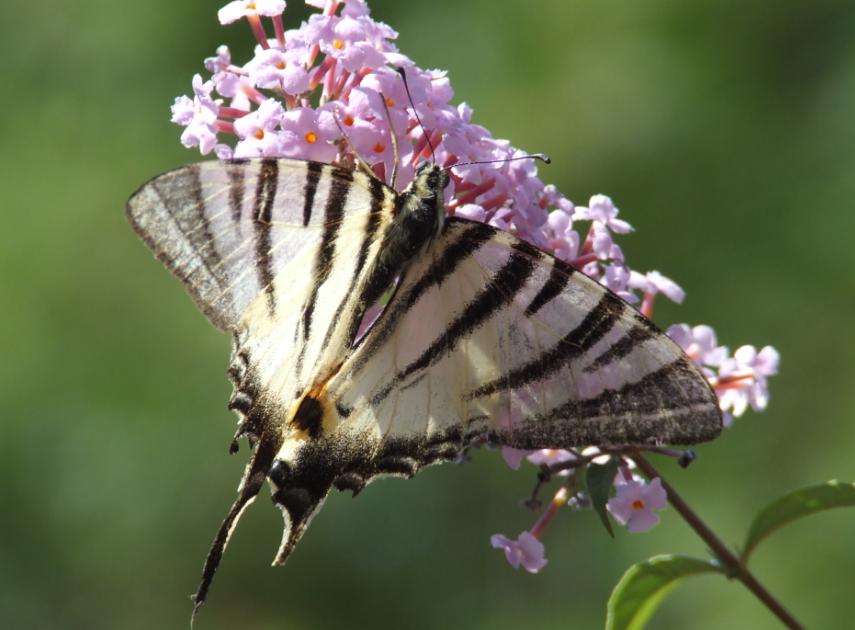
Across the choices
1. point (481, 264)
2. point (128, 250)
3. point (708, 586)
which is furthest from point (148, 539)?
point (481, 264)

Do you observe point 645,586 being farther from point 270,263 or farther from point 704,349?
point 270,263

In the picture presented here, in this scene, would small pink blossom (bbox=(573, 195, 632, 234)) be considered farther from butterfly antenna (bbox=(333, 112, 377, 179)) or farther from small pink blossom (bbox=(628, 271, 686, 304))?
butterfly antenna (bbox=(333, 112, 377, 179))

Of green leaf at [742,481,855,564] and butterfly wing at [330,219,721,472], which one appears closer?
butterfly wing at [330,219,721,472]

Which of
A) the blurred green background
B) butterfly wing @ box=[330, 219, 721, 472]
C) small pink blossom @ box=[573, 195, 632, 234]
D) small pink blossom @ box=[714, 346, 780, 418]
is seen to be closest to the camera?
butterfly wing @ box=[330, 219, 721, 472]

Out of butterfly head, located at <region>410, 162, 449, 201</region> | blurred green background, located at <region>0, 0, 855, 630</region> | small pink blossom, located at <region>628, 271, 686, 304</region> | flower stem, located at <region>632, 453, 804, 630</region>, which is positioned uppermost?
butterfly head, located at <region>410, 162, 449, 201</region>

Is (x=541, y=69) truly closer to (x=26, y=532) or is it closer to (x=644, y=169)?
(x=644, y=169)

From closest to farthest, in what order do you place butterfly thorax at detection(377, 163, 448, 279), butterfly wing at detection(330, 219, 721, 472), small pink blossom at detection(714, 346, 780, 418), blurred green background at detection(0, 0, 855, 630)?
1. butterfly wing at detection(330, 219, 721, 472)
2. butterfly thorax at detection(377, 163, 448, 279)
3. small pink blossom at detection(714, 346, 780, 418)
4. blurred green background at detection(0, 0, 855, 630)

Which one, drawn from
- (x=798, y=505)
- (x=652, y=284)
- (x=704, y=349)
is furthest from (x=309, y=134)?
(x=798, y=505)

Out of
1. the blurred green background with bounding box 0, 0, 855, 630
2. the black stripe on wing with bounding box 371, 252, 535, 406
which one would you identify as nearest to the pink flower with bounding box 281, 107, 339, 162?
the black stripe on wing with bounding box 371, 252, 535, 406
